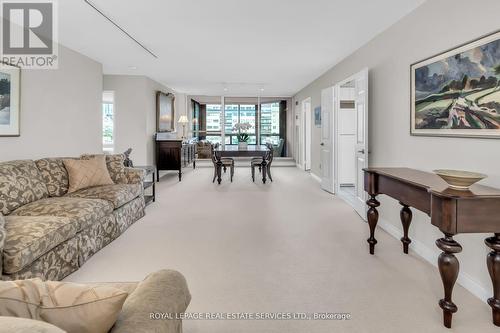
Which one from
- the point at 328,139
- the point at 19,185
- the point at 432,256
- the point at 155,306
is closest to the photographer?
the point at 155,306

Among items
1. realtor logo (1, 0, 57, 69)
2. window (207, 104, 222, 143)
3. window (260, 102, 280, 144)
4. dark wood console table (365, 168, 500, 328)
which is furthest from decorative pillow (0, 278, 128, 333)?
window (207, 104, 222, 143)

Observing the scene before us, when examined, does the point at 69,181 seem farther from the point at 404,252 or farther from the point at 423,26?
the point at 423,26

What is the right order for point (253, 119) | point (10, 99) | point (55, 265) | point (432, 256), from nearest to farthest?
1. point (55, 265)
2. point (432, 256)
3. point (10, 99)
4. point (253, 119)

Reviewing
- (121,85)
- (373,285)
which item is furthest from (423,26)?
(121,85)

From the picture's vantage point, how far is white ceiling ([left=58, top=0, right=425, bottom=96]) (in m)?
3.17

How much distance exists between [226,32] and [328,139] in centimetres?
299

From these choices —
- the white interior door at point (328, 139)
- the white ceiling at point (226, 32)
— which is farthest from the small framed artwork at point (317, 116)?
the white ceiling at point (226, 32)

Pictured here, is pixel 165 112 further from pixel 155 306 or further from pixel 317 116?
pixel 155 306

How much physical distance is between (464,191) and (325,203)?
3334 millimetres

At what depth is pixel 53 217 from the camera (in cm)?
254

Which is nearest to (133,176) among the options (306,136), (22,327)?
(22,327)

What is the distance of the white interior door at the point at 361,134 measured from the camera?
4082 millimetres

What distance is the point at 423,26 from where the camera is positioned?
301 centimetres

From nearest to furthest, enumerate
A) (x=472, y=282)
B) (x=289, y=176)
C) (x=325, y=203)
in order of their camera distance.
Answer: (x=472, y=282) < (x=325, y=203) < (x=289, y=176)
